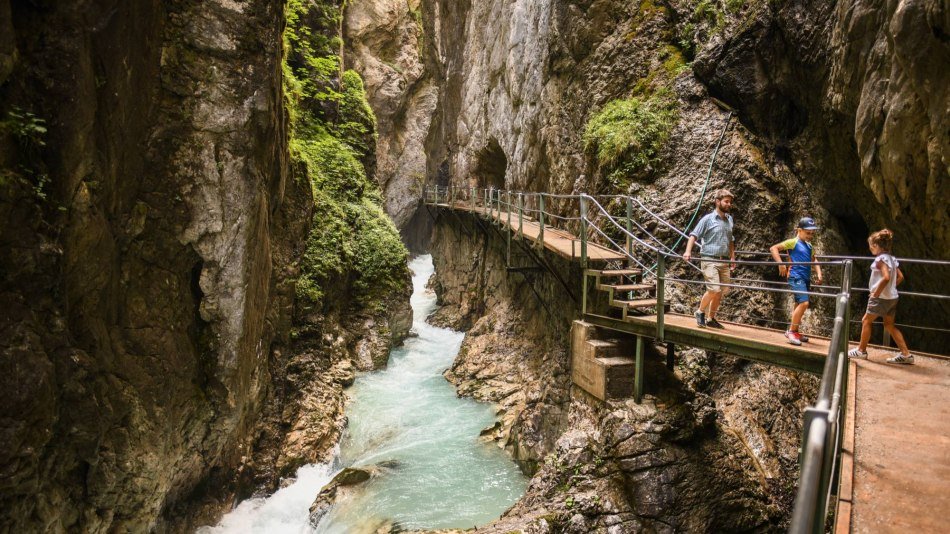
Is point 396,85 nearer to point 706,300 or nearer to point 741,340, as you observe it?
point 706,300

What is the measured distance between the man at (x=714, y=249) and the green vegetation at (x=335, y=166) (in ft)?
30.1

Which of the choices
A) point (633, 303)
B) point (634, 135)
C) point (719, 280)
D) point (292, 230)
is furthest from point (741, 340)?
point (292, 230)

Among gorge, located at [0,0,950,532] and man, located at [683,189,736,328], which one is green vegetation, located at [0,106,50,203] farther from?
man, located at [683,189,736,328]

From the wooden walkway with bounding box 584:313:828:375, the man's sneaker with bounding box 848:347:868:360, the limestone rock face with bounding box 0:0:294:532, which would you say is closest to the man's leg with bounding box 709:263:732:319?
the wooden walkway with bounding box 584:313:828:375

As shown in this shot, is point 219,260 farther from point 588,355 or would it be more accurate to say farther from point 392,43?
point 392,43

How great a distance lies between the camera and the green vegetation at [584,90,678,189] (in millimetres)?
9469

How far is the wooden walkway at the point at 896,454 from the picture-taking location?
8.00ft

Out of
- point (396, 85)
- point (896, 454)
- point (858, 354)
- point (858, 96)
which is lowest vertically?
point (896, 454)

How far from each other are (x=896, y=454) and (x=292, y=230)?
10.3 metres

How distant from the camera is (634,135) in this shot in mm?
9516

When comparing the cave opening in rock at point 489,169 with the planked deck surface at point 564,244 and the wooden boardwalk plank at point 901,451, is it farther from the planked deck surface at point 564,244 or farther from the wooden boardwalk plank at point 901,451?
the wooden boardwalk plank at point 901,451

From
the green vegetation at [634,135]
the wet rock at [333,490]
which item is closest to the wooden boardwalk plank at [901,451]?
the green vegetation at [634,135]

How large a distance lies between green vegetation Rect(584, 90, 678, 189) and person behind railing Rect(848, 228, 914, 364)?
4916mm

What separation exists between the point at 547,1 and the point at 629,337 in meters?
11.2
